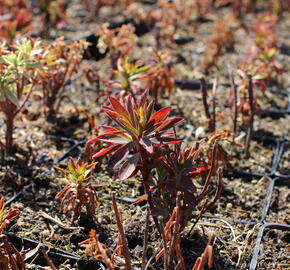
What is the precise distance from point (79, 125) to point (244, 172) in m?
1.19

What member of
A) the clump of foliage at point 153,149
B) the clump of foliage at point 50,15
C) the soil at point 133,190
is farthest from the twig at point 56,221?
the clump of foliage at point 50,15

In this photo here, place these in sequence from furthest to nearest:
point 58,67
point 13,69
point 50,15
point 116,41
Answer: point 50,15 < point 116,41 < point 58,67 < point 13,69

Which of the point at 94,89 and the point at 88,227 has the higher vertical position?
the point at 94,89

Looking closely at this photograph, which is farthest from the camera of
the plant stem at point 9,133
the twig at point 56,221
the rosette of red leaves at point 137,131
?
the plant stem at point 9,133

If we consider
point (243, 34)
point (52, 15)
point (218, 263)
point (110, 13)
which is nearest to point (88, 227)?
point (218, 263)

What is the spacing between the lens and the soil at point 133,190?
191 centimetres

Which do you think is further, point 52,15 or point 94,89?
point 52,15

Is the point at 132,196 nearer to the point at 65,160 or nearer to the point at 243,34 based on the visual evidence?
A: the point at 65,160

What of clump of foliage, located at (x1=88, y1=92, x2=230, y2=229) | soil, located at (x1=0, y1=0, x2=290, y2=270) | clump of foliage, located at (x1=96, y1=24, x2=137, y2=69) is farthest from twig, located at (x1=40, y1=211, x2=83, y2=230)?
clump of foliage, located at (x1=96, y1=24, x2=137, y2=69)

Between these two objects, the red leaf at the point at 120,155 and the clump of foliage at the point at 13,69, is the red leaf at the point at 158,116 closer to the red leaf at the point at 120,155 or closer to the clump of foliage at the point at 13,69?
the red leaf at the point at 120,155

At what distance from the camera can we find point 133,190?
2.33 meters

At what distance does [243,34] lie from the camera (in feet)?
18.9

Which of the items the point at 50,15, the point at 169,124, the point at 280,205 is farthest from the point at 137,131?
the point at 50,15

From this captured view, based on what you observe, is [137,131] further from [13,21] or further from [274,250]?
[13,21]
